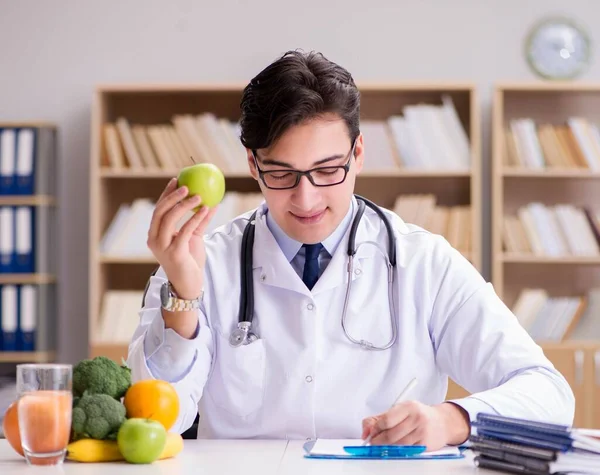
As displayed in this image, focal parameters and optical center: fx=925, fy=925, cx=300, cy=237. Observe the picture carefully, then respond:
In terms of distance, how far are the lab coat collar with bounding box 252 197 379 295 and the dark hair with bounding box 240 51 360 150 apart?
23 centimetres

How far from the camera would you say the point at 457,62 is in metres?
4.40

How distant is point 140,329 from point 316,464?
0.56 metres

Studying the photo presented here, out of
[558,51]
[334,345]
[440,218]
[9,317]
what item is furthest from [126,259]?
[334,345]

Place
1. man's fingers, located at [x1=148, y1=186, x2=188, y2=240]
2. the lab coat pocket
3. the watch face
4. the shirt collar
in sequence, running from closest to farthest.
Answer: man's fingers, located at [x1=148, y1=186, x2=188, y2=240]
the lab coat pocket
the shirt collar
the watch face

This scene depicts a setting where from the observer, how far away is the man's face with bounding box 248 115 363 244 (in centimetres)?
177

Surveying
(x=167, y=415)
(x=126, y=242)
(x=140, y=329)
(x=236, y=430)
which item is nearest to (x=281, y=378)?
(x=236, y=430)

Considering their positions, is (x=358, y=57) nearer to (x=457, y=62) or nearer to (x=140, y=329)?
(x=457, y=62)

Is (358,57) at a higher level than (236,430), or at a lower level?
higher

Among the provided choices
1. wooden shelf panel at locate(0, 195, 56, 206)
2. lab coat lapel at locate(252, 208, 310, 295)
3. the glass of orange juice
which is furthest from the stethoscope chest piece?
wooden shelf panel at locate(0, 195, 56, 206)

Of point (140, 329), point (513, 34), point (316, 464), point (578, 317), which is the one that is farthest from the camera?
point (513, 34)

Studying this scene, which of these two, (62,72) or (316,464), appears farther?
(62,72)

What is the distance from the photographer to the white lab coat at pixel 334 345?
1.78 meters

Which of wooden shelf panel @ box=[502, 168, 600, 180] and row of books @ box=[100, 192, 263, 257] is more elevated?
wooden shelf panel @ box=[502, 168, 600, 180]

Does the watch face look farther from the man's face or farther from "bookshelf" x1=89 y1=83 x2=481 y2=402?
the man's face
